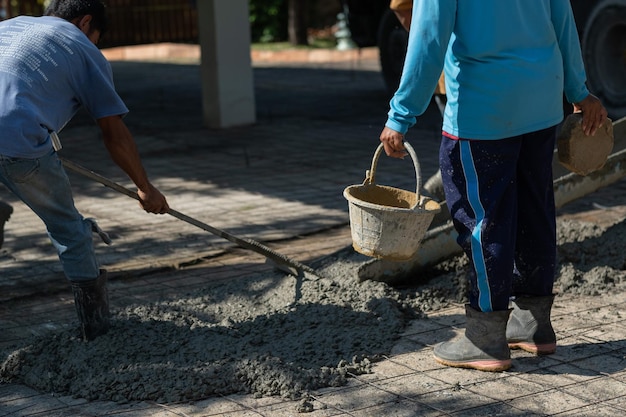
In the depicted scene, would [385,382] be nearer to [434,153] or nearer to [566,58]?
[566,58]

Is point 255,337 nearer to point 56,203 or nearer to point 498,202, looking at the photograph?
point 56,203

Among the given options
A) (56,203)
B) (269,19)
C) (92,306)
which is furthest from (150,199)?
(269,19)

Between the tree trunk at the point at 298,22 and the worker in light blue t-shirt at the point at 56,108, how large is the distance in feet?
55.6

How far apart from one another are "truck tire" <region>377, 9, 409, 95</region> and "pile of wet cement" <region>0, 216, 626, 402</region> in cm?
684

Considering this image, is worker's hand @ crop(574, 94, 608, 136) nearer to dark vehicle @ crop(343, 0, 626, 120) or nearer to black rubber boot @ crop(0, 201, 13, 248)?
black rubber boot @ crop(0, 201, 13, 248)

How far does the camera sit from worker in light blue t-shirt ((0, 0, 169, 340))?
12.3 feet

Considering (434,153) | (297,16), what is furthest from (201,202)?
(297,16)

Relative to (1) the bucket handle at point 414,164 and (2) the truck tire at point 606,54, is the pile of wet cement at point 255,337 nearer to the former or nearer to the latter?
(1) the bucket handle at point 414,164

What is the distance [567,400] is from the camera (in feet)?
11.6

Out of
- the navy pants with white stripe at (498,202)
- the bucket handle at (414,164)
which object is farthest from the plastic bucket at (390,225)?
the navy pants with white stripe at (498,202)

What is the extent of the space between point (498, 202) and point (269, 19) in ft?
63.8

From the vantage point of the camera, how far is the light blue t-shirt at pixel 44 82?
3746mm

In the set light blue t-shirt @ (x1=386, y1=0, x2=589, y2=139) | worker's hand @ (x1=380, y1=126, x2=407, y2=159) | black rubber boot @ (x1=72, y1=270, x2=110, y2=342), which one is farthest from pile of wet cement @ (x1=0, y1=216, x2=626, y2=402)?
light blue t-shirt @ (x1=386, y1=0, x2=589, y2=139)

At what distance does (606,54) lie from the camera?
9.09m
